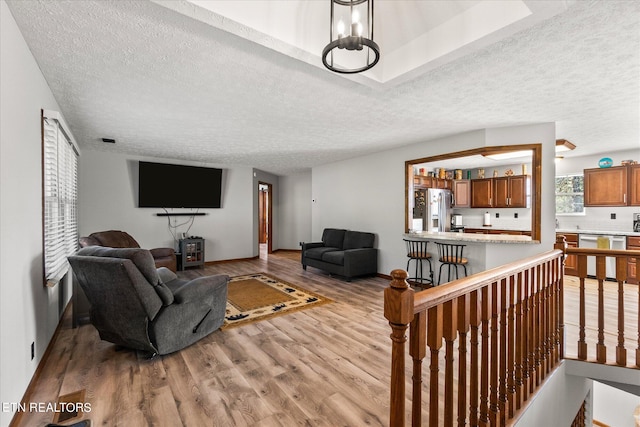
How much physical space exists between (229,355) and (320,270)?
375cm

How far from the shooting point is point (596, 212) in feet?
19.2

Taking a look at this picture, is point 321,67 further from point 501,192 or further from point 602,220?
point 602,220

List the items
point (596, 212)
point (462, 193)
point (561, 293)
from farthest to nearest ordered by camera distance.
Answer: point (462, 193) < point (596, 212) < point (561, 293)

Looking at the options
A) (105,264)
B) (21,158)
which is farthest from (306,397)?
(21,158)

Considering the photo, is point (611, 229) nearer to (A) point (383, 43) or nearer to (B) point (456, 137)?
(B) point (456, 137)

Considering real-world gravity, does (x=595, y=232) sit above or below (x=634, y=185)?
below

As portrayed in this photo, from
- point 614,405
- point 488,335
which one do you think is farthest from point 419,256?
point 614,405

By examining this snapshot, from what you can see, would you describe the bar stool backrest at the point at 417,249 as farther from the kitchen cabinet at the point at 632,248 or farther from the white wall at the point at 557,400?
the kitchen cabinet at the point at 632,248

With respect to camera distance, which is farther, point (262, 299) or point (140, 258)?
point (262, 299)

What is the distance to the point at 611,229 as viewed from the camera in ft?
18.6

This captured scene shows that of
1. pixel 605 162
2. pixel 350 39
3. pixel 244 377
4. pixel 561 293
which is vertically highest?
pixel 605 162

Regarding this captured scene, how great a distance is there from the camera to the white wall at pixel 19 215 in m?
1.68

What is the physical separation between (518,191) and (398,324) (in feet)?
23.3

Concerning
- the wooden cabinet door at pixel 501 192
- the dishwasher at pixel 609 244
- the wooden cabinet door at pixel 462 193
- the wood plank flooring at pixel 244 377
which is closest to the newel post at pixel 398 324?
the wood plank flooring at pixel 244 377
